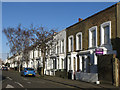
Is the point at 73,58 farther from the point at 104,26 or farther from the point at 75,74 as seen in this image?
the point at 104,26

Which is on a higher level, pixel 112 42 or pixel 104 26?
pixel 104 26

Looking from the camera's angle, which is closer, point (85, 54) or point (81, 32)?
point (85, 54)

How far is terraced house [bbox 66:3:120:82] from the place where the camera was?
68.4ft

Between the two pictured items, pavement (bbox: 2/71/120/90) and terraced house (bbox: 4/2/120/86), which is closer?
pavement (bbox: 2/71/120/90)

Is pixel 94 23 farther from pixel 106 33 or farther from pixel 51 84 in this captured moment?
pixel 51 84

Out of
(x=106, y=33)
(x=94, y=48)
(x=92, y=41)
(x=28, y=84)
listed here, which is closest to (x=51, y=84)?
(x=28, y=84)

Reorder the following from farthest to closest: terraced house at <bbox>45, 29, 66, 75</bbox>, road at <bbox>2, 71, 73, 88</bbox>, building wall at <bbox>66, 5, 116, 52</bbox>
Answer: terraced house at <bbox>45, 29, 66, 75</bbox> < building wall at <bbox>66, 5, 116, 52</bbox> < road at <bbox>2, 71, 73, 88</bbox>

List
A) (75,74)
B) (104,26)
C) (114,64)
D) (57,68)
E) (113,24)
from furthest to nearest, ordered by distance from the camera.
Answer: (57,68) < (75,74) < (104,26) < (113,24) < (114,64)

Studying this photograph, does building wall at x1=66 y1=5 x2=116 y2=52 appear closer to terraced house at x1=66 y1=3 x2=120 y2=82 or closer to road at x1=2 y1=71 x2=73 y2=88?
terraced house at x1=66 y1=3 x2=120 y2=82

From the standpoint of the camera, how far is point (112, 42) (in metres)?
21.0

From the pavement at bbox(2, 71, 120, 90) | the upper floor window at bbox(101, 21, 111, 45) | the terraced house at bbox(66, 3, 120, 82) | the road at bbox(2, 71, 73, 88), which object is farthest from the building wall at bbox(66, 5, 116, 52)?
the road at bbox(2, 71, 73, 88)

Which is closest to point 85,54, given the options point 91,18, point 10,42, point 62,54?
point 91,18

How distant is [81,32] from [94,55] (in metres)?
5.37

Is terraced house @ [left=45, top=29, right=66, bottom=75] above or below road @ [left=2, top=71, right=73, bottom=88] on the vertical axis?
above
